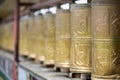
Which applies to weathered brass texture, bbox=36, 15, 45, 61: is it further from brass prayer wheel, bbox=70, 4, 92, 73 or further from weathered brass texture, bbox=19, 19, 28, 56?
brass prayer wheel, bbox=70, 4, 92, 73

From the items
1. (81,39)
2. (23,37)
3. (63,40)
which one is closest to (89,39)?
(81,39)

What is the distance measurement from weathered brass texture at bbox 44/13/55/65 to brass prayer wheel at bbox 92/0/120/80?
1.06 metres

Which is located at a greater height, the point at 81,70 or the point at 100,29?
the point at 100,29

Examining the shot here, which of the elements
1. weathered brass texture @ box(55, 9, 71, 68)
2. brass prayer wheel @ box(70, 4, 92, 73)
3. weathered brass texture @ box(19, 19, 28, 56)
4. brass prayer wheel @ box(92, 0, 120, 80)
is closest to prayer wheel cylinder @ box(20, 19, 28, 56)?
weathered brass texture @ box(19, 19, 28, 56)

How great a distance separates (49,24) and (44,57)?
31 cm

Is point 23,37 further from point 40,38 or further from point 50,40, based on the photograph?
point 50,40

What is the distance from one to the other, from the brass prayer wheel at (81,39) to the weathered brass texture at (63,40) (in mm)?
286

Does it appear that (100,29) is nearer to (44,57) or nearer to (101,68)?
(101,68)

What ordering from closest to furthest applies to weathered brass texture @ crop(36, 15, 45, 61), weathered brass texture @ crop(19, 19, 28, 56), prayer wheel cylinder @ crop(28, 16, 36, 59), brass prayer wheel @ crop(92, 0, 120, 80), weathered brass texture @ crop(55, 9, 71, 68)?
brass prayer wheel @ crop(92, 0, 120, 80) → weathered brass texture @ crop(55, 9, 71, 68) → weathered brass texture @ crop(36, 15, 45, 61) → prayer wheel cylinder @ crop(28, 16, 36, 59) → weathered brass texture @ crop(19, 19, 28, 56)

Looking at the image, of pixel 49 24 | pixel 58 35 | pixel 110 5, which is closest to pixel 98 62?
pixel 110 5

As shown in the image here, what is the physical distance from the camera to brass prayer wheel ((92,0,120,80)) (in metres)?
1.85

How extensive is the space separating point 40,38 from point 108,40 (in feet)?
4.89

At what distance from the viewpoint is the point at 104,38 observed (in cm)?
187

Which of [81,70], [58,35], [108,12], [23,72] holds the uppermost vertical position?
[108,12]
